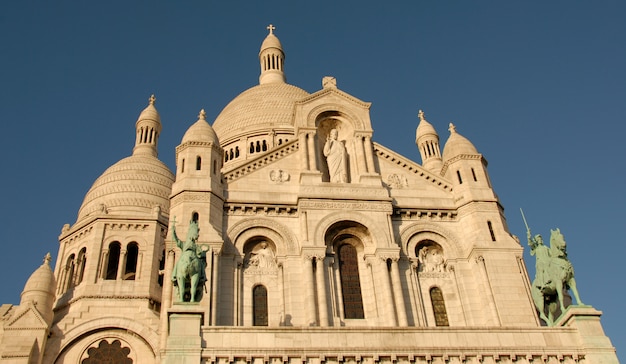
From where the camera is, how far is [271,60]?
205 feet

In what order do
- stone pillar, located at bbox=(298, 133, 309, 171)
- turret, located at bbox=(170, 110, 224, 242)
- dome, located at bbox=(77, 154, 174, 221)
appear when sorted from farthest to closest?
dome, located at bbox=(77, 154, 174, 221), stone pillar, located at bbox=(298, 133, 309, 171), turret, located at bbox=(170, 110, 224, 242)

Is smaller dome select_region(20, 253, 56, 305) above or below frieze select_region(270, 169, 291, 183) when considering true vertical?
below

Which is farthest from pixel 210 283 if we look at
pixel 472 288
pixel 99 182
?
pixel 99 182

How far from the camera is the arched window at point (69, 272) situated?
3749 cm

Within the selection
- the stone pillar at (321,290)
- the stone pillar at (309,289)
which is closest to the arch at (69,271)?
the stone pillar at (309,289)

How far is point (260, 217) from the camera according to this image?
29812 millimetres

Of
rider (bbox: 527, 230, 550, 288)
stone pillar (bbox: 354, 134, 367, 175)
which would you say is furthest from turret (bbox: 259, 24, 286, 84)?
rider (bbox: 527, 230, 550, 288)

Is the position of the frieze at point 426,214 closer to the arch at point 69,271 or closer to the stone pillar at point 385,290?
the stone pillar at point 385,290

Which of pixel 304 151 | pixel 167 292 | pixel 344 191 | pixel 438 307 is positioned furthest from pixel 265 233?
pixel 438 307

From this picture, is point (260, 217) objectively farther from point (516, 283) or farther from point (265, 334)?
point (516, 283)

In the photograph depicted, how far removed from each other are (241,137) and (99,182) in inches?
450

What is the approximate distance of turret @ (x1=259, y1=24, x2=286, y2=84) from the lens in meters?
60.8

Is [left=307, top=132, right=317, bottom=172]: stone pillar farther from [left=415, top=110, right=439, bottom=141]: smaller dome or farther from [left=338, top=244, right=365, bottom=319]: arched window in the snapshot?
[left=415, top=110, right=439, bottom=141]: smaller dome

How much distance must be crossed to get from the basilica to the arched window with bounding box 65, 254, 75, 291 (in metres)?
0.11
